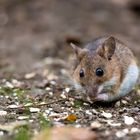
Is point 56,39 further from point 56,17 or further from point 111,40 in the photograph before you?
point 111,40

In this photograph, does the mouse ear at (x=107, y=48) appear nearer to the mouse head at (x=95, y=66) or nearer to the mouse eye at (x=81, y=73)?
the mouse head at (x=95, y=66)

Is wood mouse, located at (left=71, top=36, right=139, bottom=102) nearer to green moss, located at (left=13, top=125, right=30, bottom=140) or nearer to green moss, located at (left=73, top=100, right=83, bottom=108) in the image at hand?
green moss, located at (left=73, top=100, right=83, bottom=108)

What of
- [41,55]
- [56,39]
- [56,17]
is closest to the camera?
[41,55]

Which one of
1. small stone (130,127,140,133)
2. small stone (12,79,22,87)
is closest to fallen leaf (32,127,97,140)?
small stone (130,127,140,133)

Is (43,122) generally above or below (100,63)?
below

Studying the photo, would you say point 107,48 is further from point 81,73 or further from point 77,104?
point 77,104

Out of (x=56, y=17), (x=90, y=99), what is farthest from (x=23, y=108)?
(x=56, y=17)

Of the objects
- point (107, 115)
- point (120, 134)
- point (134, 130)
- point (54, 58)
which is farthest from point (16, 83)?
point (120, 134)
